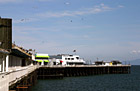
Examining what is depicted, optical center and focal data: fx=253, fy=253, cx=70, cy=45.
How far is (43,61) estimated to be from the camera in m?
116

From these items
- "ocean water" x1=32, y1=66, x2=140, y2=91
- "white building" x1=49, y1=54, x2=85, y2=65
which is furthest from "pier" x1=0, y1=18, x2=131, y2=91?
"ocean water" x1=32, y1=66, x2=140, y2=91

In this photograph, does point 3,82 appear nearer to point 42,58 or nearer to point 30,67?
point 30,67

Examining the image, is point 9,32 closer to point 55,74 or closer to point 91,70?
point 55,74

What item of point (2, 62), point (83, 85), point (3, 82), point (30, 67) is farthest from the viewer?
point (83, 85)

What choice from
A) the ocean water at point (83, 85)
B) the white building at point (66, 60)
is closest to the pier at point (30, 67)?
the white building at point (66, 60)

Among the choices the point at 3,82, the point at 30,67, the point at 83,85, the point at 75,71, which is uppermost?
the point at 30,67

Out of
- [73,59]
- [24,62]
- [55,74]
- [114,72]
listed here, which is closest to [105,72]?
[114,72]

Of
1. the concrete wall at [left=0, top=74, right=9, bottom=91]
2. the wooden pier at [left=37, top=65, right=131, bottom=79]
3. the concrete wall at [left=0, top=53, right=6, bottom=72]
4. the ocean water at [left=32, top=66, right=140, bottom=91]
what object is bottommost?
the ocean water at [left=32, top=66, right=140, bottom=91]

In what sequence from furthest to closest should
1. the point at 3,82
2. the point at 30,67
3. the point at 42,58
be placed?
the point at 42,58 < the point at 30,67 < the point at 3,82

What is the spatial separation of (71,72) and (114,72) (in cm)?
3259

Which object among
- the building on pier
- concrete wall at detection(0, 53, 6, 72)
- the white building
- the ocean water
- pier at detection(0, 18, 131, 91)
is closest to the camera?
concrete wall at detection(0, 53, 6, 72)

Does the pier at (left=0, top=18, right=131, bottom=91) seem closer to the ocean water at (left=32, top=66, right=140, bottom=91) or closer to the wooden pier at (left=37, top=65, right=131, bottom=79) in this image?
the wooden pier at (left=37, top=65, right=131, bottom=79)

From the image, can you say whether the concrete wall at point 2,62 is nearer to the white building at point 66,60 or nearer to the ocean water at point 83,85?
the ocean water at point 83,85

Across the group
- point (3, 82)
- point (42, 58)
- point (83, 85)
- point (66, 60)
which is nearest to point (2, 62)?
point (3, 82)
